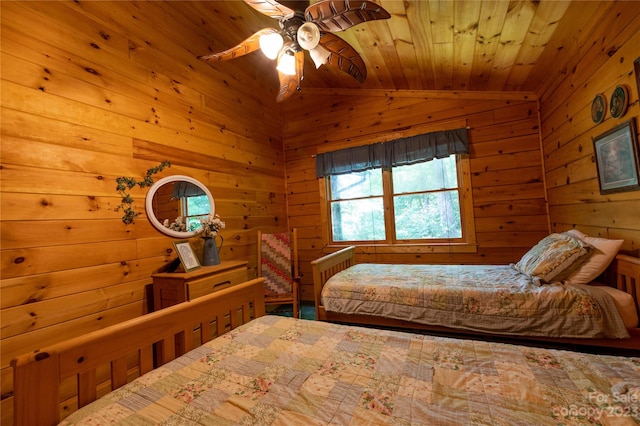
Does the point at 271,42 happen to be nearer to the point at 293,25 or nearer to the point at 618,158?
the point at 293,25

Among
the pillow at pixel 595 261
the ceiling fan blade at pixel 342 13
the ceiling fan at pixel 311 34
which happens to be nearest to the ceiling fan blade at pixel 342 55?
the ceiling fan at pixel 311 34

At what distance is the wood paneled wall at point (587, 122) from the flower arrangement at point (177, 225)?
10.6 ft

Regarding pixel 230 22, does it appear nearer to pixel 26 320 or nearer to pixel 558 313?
pixel 26 320

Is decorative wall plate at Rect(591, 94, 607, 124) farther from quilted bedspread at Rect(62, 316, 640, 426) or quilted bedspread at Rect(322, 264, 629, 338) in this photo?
quilted bedspread at Rect(62, 316, 640, 426)

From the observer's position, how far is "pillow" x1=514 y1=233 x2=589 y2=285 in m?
1.72

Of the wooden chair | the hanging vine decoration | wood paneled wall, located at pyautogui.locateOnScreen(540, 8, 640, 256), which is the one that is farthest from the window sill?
the hanging vine decoration

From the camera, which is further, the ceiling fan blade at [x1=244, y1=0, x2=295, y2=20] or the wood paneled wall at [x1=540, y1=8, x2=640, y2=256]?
the wood paneled wall at [x1=540, y1=8, x2=640, y2=256]

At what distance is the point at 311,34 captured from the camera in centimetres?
136

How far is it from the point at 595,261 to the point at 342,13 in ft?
6.96

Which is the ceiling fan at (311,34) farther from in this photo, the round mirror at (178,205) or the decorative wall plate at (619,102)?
the decorative wall plate at (619,102)

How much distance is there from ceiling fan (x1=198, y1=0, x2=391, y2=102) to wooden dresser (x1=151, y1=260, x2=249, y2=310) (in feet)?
5.13

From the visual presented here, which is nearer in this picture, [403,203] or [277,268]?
[277,268]

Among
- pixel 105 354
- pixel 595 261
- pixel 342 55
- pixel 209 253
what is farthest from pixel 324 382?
pixel 595 261

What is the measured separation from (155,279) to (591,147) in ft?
11.3
